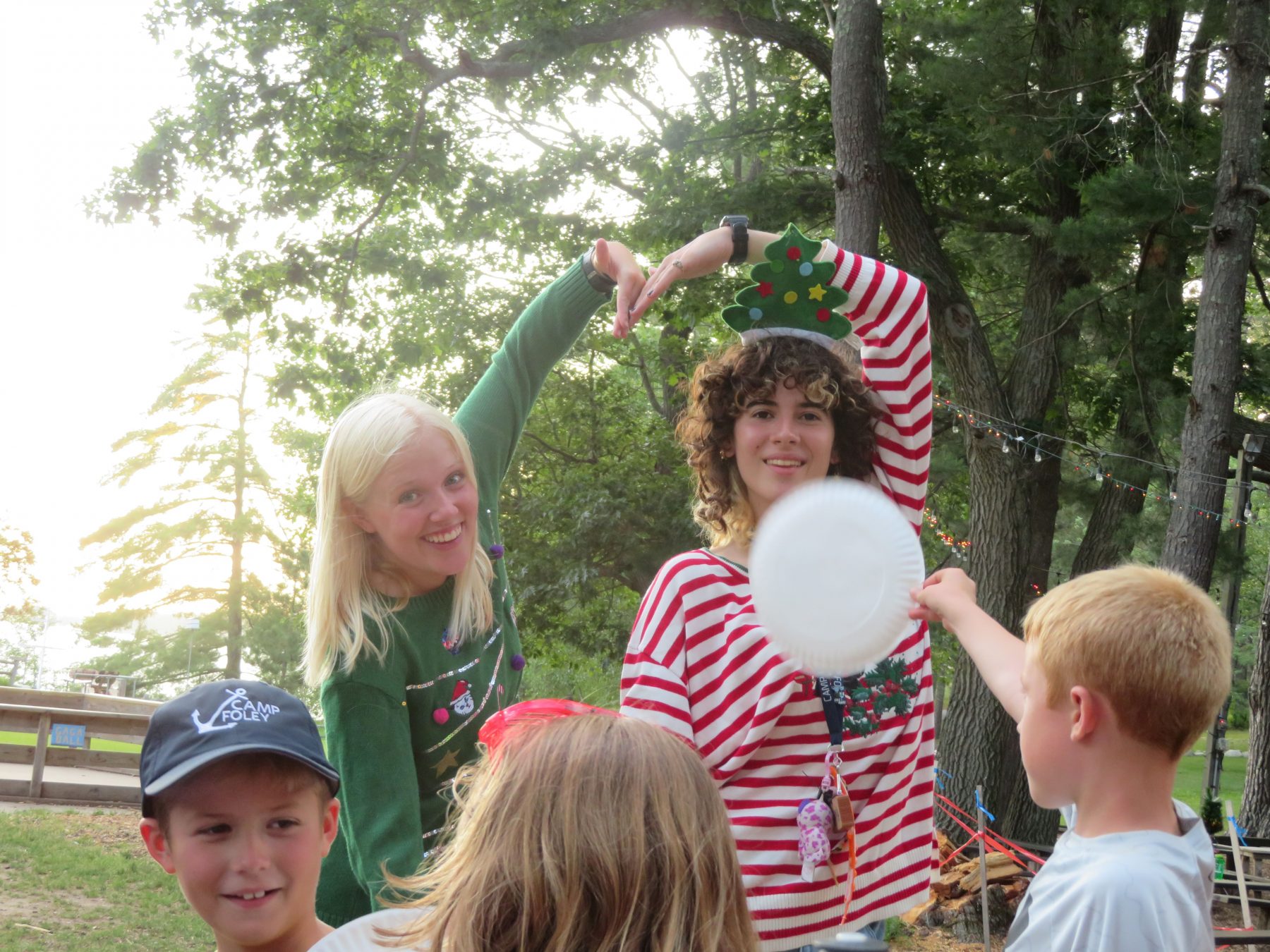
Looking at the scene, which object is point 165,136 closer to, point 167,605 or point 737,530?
point 737,530

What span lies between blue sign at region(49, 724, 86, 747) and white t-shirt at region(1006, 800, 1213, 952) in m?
10.2

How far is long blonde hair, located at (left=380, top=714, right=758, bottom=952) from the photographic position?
1044mm

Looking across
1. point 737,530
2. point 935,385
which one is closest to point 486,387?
point 737,530

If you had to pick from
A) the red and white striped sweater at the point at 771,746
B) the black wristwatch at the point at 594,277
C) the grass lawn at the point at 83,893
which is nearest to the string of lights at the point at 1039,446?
the grass lawn at the point at 83,893

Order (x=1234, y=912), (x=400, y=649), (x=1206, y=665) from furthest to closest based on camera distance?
(x=1234, y=912)
(x=400, y=649)
(x=1206, y=665)

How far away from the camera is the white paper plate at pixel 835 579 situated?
175 centimetres

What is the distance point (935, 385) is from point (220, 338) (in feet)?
57.0

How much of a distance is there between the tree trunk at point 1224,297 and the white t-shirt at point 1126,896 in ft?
22.8

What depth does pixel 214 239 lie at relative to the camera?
1222cm

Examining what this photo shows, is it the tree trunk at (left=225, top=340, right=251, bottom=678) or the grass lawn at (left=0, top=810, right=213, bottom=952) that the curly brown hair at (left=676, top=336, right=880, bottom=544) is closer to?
the grass lawn at (left=0, top=810, right=213, bottom=952)

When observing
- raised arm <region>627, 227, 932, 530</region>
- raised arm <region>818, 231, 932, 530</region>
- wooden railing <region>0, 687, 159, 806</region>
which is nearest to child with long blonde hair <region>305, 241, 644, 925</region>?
raised arm <region>627, 227, 932, 530</region>

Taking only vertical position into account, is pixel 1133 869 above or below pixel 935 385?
below

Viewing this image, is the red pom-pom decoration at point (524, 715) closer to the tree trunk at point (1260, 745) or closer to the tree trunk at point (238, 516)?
the tree trunk at point (1260, 745)

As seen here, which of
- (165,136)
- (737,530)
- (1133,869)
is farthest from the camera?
(165,136)
